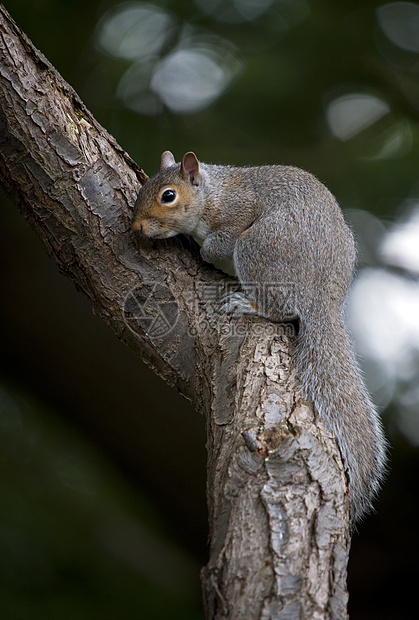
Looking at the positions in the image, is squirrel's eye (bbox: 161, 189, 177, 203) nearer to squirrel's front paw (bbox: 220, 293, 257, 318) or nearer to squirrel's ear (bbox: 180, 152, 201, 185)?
squirrel's ear (bbox: 180, 152, 201, 185)

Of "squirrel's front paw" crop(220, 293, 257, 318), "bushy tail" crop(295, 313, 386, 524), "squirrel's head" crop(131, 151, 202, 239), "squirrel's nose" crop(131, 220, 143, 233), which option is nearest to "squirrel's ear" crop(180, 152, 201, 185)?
"squirrel's head" crop(131, 151, 202, 239)

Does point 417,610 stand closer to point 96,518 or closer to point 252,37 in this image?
point 96,518

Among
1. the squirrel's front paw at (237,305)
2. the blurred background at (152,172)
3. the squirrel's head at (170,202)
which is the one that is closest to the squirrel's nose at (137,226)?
the squirrel's head at (170,202)

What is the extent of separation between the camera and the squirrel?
178 centimetres

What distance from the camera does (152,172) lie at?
3.25m

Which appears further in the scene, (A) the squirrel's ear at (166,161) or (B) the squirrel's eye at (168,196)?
(A) the squirrel's ear at (166,161)

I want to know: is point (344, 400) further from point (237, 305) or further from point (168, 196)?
point (168, 196)

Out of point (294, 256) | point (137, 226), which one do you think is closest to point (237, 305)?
point (294, 256)

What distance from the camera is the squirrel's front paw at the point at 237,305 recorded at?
2.01m

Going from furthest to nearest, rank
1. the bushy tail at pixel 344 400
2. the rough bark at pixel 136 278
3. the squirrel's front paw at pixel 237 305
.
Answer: the squirrel's front paw at pixel 237 305, the bushy tail at pixel 344 400, the rough bark at pixel 136 278

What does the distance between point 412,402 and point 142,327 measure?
1.85m

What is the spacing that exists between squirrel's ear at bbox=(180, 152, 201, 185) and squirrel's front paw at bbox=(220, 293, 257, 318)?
58cm

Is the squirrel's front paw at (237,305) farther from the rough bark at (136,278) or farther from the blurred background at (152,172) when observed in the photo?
the blurred background at (152,172)

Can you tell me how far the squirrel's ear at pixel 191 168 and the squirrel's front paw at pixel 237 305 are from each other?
582 millimetres
